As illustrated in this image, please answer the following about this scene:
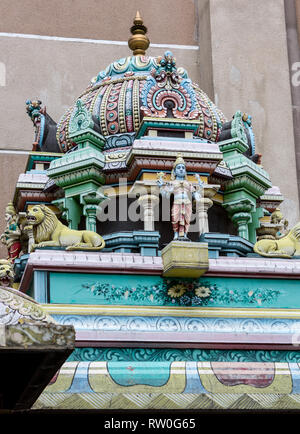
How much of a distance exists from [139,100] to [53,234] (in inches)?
124

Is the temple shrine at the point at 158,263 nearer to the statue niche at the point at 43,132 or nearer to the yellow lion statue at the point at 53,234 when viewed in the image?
the yellow lion statue at the point at 53,234


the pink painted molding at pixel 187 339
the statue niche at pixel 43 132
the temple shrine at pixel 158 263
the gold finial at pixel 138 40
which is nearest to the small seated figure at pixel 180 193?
the temple shrine at pixel 158 263

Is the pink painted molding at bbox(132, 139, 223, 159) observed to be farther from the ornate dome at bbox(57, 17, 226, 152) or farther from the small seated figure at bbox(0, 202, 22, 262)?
the small seated figure at bbox(0, 202, 22, 262)

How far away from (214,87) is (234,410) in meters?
10.2

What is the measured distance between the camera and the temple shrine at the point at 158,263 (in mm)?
11883

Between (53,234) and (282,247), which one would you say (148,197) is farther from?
(282,247)

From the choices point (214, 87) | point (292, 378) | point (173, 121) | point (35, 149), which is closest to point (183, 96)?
point (173, 121)

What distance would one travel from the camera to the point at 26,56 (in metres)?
20.7

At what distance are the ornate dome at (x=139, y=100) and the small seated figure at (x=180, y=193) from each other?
1.18 meters

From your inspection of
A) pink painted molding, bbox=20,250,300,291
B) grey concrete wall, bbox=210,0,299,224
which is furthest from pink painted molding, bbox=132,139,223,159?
grey concrete wall, bbox=210,0,299,224

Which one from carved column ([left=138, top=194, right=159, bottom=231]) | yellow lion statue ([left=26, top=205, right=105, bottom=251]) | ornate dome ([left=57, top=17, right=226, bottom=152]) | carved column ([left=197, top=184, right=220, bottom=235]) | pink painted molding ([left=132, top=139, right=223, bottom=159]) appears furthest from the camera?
ornate dome ([left=57, top=17, right=226, bottom=152])

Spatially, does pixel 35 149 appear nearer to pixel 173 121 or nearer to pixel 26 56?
pixel 173 121

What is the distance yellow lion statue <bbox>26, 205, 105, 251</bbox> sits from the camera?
12.9m

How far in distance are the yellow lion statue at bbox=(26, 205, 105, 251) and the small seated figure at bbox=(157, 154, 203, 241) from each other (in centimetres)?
109
